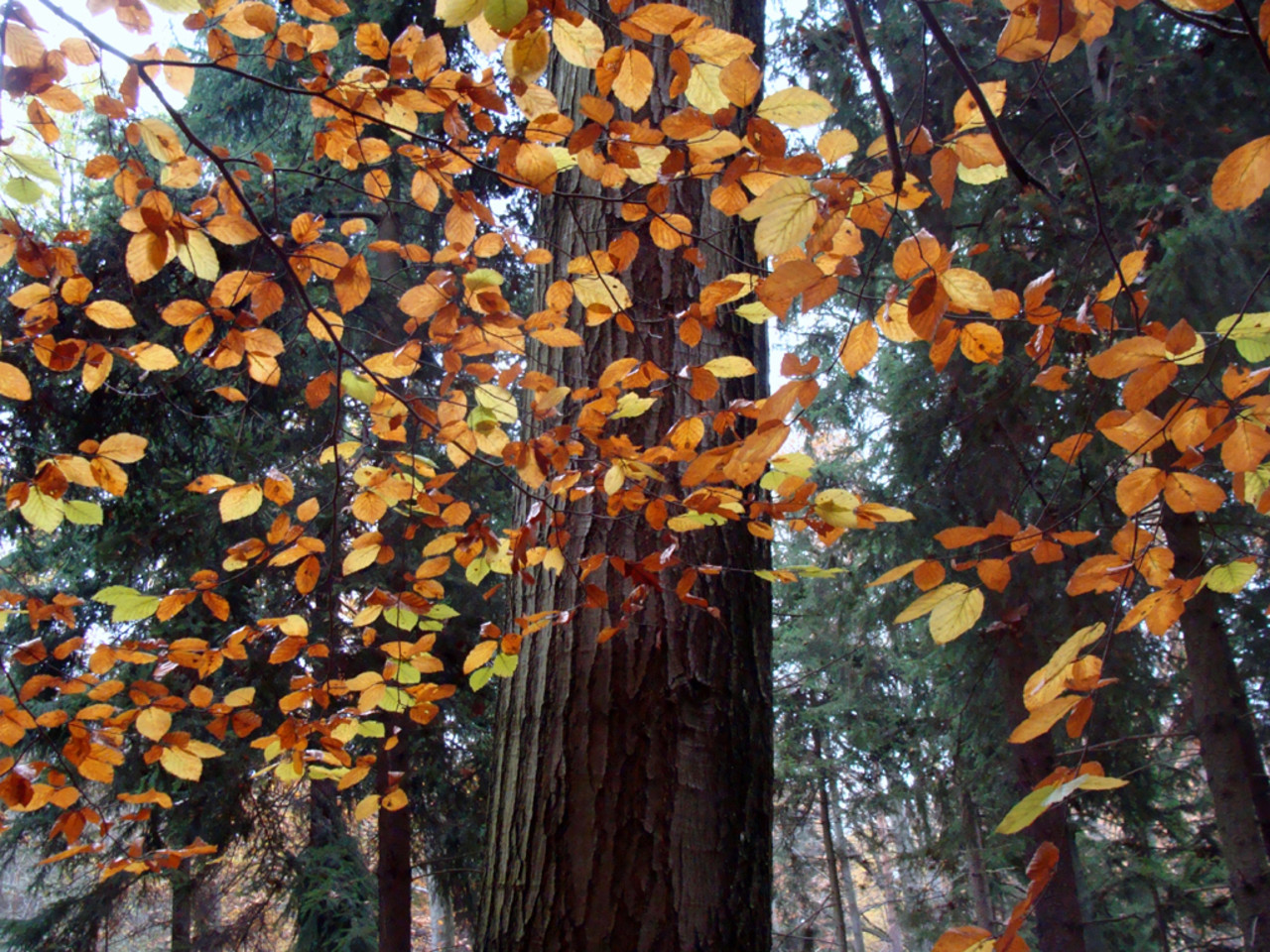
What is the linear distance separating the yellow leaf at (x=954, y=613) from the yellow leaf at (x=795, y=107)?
63 centimetres

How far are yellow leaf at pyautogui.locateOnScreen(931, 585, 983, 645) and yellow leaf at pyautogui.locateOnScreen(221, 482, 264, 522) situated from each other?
1.16m

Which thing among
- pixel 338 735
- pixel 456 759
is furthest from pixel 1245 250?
pixel 456 759

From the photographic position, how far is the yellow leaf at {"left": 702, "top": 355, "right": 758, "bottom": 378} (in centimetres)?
121

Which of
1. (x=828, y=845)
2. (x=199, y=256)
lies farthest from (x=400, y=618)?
(x=828, y=845)

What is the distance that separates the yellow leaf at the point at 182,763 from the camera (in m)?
1.52

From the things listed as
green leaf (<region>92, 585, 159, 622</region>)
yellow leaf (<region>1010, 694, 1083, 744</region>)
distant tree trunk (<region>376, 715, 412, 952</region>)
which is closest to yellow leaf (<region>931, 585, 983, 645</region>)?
yellow leaf (<region>1010, 694, 1083, 744</region>)

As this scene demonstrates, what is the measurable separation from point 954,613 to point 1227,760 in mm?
4064

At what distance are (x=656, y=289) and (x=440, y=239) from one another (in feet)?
13.9

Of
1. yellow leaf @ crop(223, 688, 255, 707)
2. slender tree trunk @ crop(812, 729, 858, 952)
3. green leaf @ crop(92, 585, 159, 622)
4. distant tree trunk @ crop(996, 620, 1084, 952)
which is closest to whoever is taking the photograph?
green leaf @ crop(92, 585, 159, 622)

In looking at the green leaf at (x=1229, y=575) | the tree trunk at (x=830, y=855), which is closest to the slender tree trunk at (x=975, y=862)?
the tree trunk at (x=830, y=855)

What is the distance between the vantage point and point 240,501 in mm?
1423

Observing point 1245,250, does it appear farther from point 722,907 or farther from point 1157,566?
point 722,907

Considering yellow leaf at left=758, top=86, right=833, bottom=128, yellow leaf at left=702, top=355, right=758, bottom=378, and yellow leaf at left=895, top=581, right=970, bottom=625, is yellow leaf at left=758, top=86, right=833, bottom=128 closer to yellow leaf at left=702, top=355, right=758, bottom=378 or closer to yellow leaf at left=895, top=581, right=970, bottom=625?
yellow leaf at left=702, top=355, right=758, bottom=378

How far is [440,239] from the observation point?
5.33 m
